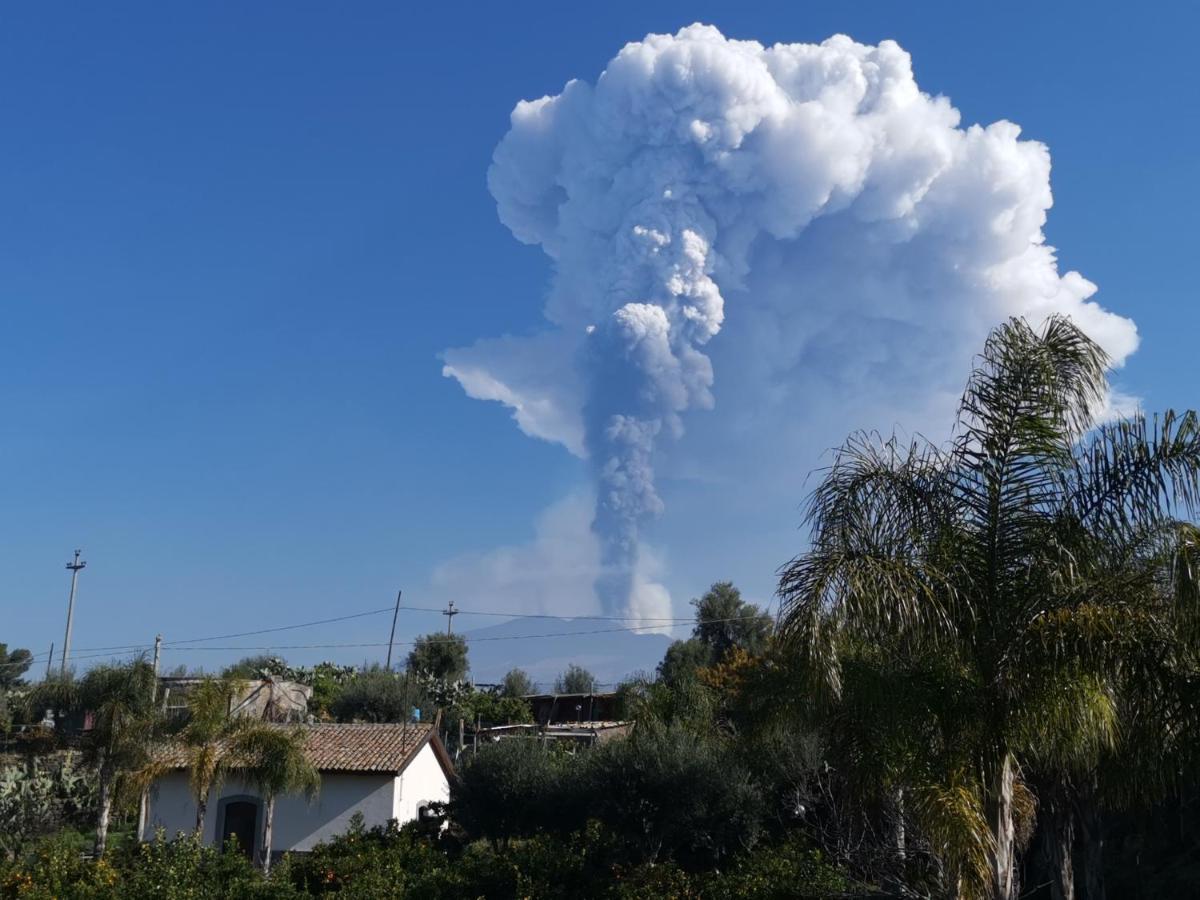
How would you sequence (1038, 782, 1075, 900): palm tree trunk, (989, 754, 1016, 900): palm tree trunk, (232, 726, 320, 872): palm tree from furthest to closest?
(232, 726, 320, 872): palm tree → (1038, 782, 1075, 900): palm tree trunk → (989, 754, 1016, 900): palm tree trunk

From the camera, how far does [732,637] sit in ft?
187

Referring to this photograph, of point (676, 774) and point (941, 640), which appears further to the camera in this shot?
point (676, 774)

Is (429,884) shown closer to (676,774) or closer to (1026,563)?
(676,774)

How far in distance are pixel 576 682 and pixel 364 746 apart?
38282 mm

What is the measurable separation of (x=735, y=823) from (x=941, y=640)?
13.6 meters

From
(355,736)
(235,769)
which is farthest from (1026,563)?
(355,736)

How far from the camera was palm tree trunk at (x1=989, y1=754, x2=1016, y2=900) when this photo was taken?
8.14 m

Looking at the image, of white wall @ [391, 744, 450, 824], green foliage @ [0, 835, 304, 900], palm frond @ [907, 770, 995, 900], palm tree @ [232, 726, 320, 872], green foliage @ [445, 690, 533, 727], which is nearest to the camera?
palm frond @ [907, 770, 995, 900]

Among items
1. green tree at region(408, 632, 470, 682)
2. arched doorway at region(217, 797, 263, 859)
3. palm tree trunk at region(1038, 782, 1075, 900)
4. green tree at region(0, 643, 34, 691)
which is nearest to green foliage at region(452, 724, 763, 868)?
arched doorway at region(217, 797, 263, 859)

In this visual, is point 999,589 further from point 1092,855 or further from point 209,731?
point 209,731

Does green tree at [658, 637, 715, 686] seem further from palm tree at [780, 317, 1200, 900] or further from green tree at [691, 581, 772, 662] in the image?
palm tree at [780, 317, 1200, 900]

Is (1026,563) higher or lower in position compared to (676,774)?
higher

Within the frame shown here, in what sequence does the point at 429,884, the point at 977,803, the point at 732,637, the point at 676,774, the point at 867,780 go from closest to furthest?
the point at 977,803 → the point at 867,780 → the point at 429,884 → the point at 676,774 → the point at 732,637

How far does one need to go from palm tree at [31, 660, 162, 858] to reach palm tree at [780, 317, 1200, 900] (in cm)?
1865
